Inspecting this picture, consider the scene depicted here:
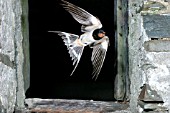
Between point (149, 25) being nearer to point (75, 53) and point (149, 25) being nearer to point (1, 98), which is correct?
point (75, 53)

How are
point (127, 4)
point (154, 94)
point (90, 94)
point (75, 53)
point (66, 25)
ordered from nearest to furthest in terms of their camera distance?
point (154, 94) < point (127, 4) < point (75, 53) < point (66, 25) < point (90, 94)

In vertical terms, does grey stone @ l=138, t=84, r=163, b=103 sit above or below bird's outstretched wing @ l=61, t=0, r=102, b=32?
below

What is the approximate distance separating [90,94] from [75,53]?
2428 mm

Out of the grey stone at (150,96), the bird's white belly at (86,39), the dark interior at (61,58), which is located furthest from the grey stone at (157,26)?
the dark interior at (61,58)

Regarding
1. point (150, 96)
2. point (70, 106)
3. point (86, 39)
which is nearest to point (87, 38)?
point (86, 39)

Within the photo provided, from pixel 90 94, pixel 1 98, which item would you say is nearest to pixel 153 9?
pixel 1 98

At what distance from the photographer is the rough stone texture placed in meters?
2.21

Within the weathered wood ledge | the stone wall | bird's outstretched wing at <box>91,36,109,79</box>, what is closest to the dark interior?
bird's outstretched wing at <box>91,36,109,79</box>

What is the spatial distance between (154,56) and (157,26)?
0.13 metres

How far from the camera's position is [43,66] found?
4355mm

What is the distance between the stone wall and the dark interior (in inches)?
61.9

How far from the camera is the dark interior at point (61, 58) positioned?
4.08 m

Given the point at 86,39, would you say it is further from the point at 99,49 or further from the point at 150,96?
the point at 150,96

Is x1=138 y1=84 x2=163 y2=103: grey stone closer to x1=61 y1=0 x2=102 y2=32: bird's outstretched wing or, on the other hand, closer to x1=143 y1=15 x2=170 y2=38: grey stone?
x1=143 y1=15 x2=170 y2=38: grey stone
